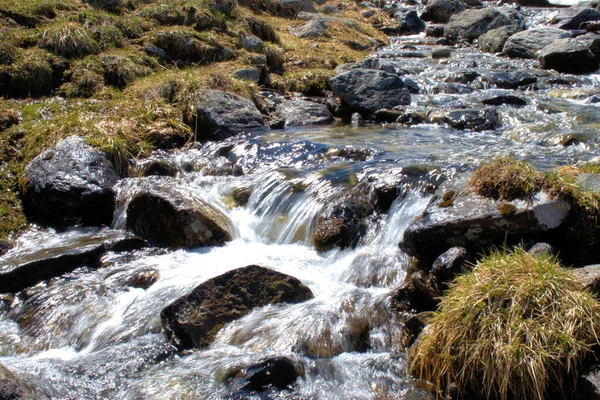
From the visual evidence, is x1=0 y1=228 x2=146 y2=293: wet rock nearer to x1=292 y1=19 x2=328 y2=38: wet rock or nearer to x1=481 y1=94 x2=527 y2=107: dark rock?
x1=481 y1=94 x2=527 y2=107: dark rock

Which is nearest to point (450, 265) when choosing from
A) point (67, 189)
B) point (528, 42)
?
point (67, 189)

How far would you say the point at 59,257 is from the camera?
7430 mm

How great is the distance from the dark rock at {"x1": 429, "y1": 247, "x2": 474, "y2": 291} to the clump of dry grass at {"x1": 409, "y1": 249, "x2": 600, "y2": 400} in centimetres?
71

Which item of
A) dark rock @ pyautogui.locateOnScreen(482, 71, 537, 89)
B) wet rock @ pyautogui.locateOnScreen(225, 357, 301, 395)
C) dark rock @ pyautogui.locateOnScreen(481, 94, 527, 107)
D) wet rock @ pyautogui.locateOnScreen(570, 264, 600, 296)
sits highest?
dark rock @ pyautogui.locateOnScreen(482, 71, 537, 89)

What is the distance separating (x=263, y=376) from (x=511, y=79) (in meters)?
13.8

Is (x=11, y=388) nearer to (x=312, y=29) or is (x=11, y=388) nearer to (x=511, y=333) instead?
(x=511, y=333)

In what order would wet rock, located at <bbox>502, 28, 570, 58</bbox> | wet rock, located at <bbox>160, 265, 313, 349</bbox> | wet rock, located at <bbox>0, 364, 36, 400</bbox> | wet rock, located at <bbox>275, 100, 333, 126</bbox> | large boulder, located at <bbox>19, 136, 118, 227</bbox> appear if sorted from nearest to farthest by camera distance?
wet rock, located at <bbox>0, 364, 36, 400</bbox> → wet rock, located at <bbox>160, 265, 313, 349</bbox> → large boulder, located at <bbox>19, 136, 118, 227</bbox> → wet rock, located at <bbox>275, 100, 333, 126</bbox> → wet rock, located at <bbox>502, 28, 570, 58</bbox>

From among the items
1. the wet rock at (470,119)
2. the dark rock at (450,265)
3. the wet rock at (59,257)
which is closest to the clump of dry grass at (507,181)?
the dark rock at (450,265)

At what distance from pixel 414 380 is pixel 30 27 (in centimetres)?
1421

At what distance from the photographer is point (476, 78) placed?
54.2ft

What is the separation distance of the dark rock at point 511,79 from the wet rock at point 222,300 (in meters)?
11.9

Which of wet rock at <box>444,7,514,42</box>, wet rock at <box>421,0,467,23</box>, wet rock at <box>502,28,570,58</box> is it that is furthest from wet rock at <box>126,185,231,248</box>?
wet rock at <box>421,0,467,23</box>

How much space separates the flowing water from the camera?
510cm

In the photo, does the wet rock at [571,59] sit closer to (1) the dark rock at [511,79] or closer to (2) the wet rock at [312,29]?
(1) the dark rock at [511,79]
